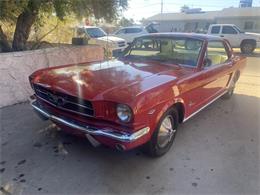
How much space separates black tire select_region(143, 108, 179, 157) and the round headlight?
1.80ft

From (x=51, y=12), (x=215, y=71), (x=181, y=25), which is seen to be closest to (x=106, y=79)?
(x=215, y=71)

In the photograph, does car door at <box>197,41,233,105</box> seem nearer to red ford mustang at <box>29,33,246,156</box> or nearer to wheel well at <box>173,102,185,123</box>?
red ford mustang at <box>29,33,246,156</box>

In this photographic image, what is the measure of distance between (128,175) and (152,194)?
0.42m

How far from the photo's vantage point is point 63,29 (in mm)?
8328

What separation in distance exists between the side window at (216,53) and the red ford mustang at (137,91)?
0.8 inches

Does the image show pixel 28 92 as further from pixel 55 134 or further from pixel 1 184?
pixel 1 184

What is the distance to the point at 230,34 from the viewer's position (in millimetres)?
16516

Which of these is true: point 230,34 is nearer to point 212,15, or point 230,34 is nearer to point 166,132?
point 166,132

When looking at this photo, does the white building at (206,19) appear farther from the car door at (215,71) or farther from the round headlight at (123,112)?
the round headlight at (123,112)

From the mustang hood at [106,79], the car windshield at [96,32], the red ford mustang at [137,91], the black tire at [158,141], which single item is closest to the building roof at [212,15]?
the car windshield at [96,32]

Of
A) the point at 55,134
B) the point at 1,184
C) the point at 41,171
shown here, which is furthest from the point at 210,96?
the point at 1,184

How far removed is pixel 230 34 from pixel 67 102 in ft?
51.8

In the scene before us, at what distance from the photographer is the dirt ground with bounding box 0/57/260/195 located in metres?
2.88

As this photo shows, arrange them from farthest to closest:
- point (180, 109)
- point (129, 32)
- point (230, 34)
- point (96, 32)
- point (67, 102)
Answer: point (129, 32) → point (230, 34) → point (96, 32) → point (180, 109) → point (67, 102)
